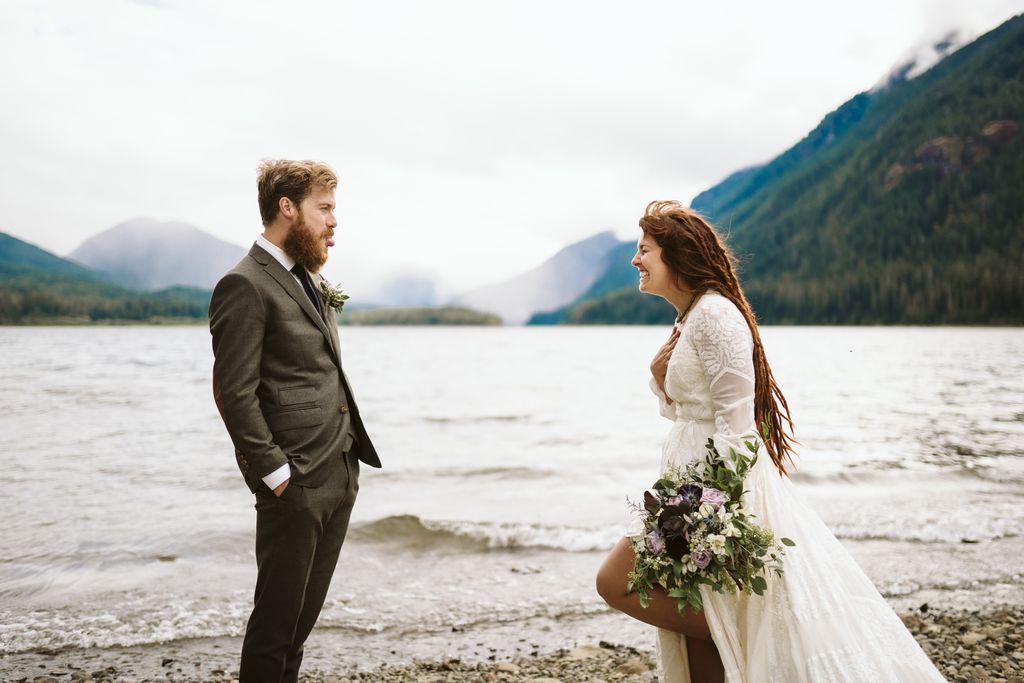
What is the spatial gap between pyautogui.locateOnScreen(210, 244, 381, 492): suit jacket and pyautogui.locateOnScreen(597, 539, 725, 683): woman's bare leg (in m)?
1.78

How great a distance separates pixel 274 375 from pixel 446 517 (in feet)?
30.2

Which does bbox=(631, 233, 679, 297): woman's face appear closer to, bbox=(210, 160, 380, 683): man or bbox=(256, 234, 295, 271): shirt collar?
bbox=(210, 160, 380, 683): man

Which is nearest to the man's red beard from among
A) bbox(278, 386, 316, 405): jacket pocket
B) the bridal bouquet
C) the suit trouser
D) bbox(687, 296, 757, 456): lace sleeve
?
bbox(278, 386, 316, 405): jacket pocket

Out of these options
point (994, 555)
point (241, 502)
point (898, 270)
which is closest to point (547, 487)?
point (241, 502)

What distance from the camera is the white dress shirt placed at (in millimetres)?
3781

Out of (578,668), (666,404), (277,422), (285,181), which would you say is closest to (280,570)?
(277,422)

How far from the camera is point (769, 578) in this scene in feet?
11.7

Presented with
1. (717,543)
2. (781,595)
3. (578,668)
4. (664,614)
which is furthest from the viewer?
(578,668)

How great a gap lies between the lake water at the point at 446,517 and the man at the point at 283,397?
119 inches

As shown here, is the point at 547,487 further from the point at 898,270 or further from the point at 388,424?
the point at 898,270

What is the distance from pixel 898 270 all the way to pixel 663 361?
175m

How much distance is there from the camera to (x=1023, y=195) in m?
168

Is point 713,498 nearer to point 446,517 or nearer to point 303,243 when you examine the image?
point 303,243

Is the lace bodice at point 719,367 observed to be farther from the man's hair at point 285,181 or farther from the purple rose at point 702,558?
the man's hair at point 285,181
